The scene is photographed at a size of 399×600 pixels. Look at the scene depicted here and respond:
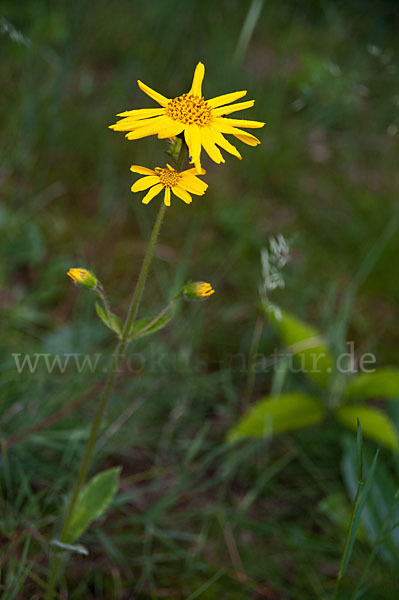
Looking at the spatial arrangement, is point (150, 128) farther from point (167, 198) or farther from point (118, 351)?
point (118, 351)

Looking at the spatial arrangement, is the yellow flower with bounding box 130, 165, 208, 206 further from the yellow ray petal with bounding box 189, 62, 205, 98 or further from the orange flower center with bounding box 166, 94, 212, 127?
the yellow ray petal with bounding box 189, 62, 205, 98

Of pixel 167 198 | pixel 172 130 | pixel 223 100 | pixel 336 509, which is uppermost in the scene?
pixel 223 100

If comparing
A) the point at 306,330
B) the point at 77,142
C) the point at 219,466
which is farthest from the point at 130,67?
the point at 219,466

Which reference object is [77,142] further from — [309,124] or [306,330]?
[306,330]

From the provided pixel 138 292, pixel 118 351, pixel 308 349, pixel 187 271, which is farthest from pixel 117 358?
pixel 187 271

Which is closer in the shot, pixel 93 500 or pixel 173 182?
pixel 173 182

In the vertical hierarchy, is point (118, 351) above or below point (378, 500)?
above
